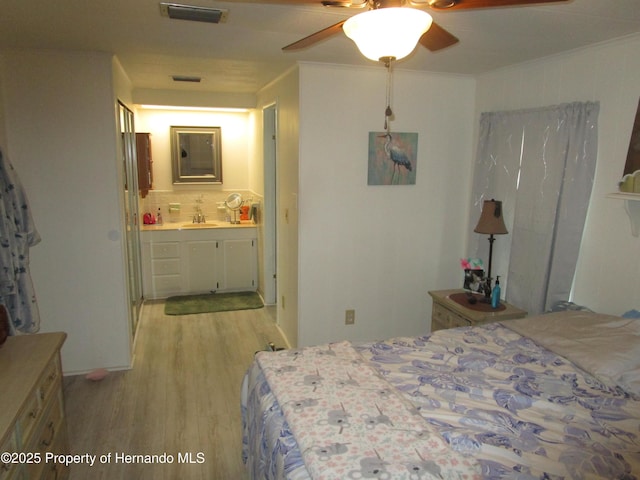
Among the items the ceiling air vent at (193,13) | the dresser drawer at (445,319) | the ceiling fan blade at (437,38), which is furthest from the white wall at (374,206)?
the ceiling fan blade at (437,38)

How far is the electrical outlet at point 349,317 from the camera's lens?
372 cm

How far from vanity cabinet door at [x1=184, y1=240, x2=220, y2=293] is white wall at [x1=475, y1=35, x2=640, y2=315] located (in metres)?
3.84

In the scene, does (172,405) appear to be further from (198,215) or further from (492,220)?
(198,215)

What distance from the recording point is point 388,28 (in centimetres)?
139

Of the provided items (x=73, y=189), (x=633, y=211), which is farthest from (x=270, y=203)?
(x=633, y=211)

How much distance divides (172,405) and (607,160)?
3172 mm

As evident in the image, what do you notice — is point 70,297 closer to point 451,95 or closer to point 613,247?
point 451,95

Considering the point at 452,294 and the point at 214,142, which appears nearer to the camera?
the point at 452,294

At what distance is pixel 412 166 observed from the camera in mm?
3668

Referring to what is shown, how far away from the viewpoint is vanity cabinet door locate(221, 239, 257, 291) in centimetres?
539

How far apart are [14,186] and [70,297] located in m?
1.14

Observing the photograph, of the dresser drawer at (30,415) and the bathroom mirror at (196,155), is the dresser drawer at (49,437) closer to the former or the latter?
the dresser drawer at (30,415)

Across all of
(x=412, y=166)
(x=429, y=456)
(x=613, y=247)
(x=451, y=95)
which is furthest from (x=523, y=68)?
(x=429, y=456)

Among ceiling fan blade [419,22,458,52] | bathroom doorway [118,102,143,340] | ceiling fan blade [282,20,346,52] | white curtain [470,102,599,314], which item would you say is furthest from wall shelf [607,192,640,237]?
bathroom doorway [118,102,143,340]
